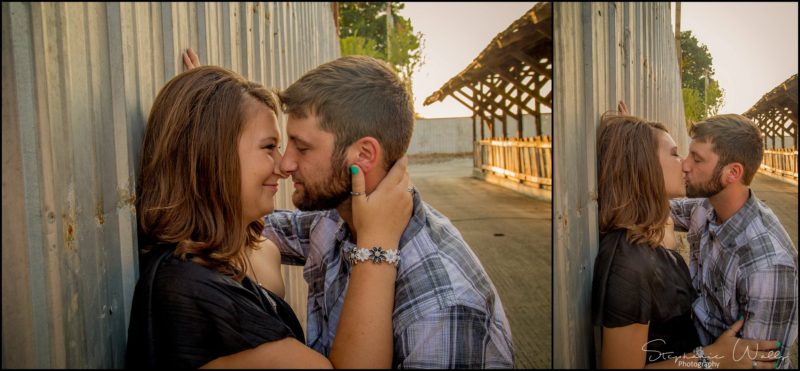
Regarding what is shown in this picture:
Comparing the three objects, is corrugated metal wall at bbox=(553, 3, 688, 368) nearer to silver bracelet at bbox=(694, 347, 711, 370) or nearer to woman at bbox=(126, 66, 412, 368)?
silver bracelet at bbox=(694, 347, 711, 370)

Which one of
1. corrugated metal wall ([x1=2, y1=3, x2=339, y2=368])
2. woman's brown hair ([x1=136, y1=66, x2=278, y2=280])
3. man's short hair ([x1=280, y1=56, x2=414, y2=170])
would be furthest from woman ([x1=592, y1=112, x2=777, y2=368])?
corrugated metal wall ([x1=2, y1=3, x2=339, y2=368])

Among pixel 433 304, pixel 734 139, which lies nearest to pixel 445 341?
pixel 433 304

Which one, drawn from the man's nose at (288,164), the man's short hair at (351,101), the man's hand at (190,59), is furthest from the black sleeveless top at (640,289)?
the man's hand at (190,59)

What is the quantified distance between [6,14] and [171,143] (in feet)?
1.90

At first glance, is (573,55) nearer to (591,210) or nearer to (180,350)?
(591,210)

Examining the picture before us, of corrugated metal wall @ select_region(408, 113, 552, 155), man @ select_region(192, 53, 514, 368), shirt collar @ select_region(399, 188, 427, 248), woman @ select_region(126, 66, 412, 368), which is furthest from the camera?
corrugated metal wall @ select_region(408, 113, 552, 155)

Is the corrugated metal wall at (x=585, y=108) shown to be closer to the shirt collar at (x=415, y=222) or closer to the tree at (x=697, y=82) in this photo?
the tree at (x=697, y=82)

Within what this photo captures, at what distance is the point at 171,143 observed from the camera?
150 centimetres

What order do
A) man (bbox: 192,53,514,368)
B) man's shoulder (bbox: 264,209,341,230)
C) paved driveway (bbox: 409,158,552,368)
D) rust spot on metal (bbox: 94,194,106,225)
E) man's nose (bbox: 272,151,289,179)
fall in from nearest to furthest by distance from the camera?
1. rust spot on metal (bbox: 94,194,106,225)
2. man (bbox: 192,53,514,368)
3. man's nose (bbox: 272,151,289,179)
4. man's shoulder (bbox: 264,209,341,230)
5. paved driveway (bbox: 409,158,552,368)

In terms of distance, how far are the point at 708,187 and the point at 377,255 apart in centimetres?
79

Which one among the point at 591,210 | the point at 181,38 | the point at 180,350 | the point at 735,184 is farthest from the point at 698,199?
the point at 181,38

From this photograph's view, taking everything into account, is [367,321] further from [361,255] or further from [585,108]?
[585,108]

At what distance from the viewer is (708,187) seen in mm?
1271

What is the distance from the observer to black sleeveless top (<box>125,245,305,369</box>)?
1.27 meters
